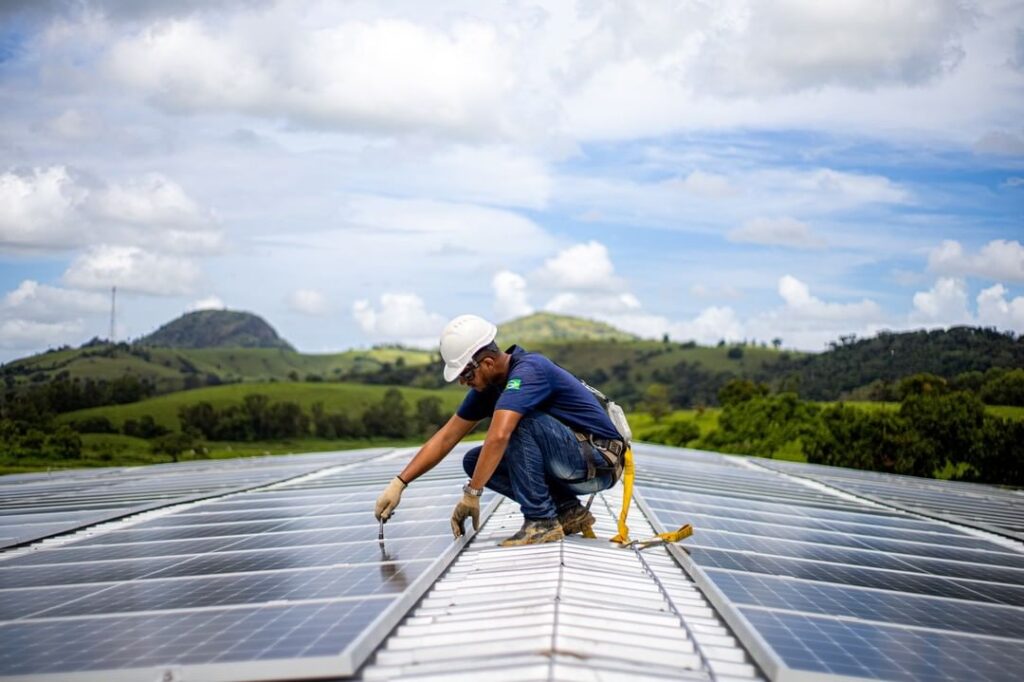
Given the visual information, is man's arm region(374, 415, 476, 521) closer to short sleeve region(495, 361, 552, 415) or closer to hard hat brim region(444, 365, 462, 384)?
hard hat brim region(444, 365, 462, 384)

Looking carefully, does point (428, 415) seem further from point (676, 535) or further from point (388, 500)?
point (388, 500)

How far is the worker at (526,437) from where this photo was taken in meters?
7.99

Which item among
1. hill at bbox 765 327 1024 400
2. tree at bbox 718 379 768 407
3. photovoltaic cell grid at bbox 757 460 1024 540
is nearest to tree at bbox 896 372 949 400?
hill at bbox 765 327 1024 400

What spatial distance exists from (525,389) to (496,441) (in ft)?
1.75

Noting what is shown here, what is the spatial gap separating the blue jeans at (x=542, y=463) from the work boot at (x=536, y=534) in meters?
0.06

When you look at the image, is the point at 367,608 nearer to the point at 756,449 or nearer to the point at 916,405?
the point at 916,405

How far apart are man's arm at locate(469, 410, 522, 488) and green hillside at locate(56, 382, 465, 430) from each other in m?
118

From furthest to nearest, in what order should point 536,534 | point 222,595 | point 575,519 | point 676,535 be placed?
point 575,519 → point 676,535 → point 536,534 → point 222,595

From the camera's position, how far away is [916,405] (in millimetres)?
60250

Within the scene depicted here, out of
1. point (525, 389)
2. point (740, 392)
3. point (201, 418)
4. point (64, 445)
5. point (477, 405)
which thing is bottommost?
point (64, 445)

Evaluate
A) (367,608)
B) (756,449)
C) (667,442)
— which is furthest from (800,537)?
(667,442)

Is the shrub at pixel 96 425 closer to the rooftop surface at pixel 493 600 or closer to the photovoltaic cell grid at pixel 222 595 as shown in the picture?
the rooftop surface at pixel 493 600

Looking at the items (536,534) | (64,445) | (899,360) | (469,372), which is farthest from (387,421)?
(469,372)

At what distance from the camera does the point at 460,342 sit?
8.09 meters
